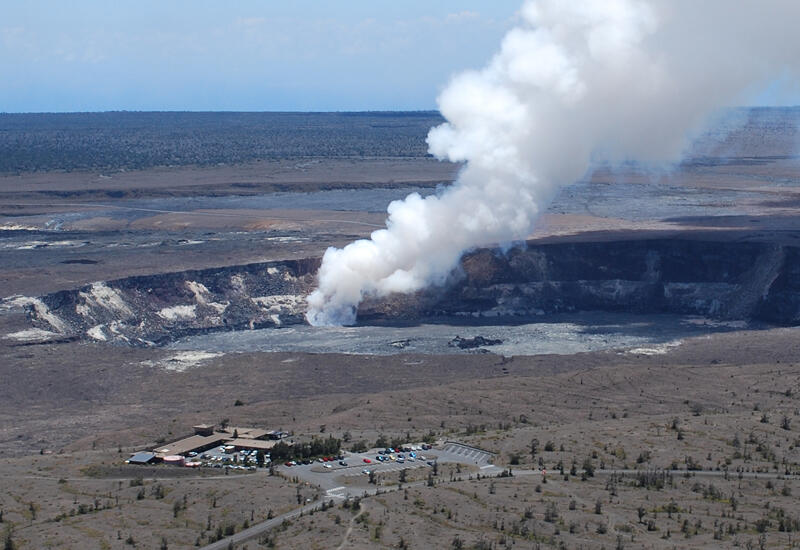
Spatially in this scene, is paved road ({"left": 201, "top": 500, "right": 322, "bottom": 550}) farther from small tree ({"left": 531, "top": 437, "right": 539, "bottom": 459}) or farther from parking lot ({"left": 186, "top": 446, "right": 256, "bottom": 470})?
small tree ({"left": 531, "top": 437, "right": 539, "bottom": 459})

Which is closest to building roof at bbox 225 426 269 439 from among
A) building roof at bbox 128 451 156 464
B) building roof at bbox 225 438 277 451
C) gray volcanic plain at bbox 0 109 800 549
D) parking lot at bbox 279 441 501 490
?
building roof at bbox 225 438 277 451

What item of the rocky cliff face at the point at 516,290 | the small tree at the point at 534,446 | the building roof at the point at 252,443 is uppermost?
the rocky cliff face at the point at 516,290

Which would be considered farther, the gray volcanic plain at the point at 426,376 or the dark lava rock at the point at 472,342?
the dark lava rock at the point at 472,342

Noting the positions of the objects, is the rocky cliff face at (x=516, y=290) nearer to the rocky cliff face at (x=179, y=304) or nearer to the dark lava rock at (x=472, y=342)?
the rocky cliff face at (x=179, y=304)

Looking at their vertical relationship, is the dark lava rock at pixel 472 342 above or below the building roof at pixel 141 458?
above

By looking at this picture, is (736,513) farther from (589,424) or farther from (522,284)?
(522,284)

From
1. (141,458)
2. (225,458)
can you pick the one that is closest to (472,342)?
(225,458)

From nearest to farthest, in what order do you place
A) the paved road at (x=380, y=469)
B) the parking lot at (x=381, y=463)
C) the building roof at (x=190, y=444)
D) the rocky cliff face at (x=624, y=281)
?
the paved road at (x=380, y=469) < the parking lot at (x=381, y=463) < the building roof at (x=190, y=444) < the rocky cliff face at (x=624, y=281)

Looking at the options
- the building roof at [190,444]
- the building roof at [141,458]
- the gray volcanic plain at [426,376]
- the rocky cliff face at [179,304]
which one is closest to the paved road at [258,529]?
the gray volcanic plain at [426,376]
